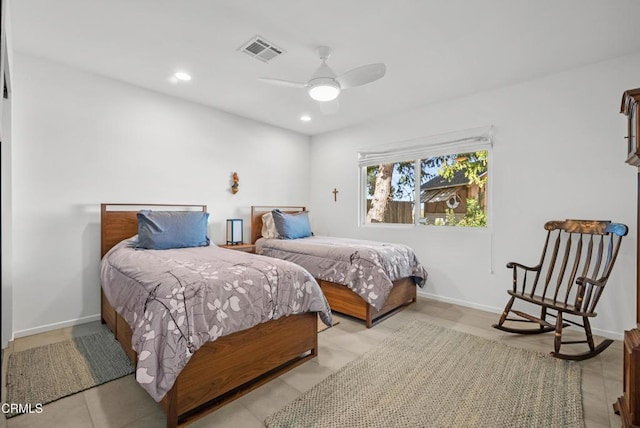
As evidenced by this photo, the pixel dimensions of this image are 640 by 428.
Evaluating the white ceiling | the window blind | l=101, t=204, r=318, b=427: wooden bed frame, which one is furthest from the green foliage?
l=101, t=204, r=318, b=427: wooden bed frame

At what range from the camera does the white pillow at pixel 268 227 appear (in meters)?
4.30

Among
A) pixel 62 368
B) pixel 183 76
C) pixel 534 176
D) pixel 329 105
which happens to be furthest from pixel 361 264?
pixel 183 76

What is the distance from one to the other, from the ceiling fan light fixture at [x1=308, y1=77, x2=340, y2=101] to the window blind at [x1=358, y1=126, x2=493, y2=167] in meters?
1.83

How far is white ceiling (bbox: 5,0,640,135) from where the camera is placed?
2152 mm

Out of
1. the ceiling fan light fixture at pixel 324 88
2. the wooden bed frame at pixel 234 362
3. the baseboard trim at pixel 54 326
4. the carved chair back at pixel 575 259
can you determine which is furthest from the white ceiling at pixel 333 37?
the baseboard trim at pixel 54 326

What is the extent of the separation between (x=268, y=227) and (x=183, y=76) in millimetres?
2094

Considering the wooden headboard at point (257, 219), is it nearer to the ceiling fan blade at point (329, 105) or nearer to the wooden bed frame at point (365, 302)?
the wooden bed frame at point (365, 302)

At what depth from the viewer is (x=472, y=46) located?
2.60m

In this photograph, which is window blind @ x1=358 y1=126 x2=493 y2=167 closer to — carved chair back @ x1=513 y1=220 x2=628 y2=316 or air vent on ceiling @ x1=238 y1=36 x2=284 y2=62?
carved chair back @ x1=513 y1=220 x2=628 y2=316

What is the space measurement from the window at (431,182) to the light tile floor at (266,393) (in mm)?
1483

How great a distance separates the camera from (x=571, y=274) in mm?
2756

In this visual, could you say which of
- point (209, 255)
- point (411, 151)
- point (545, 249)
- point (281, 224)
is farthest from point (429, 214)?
point (209, 255)

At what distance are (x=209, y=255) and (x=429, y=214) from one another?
2.79 metres

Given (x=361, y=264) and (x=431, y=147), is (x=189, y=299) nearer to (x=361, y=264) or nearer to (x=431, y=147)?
(x=361, y=264)
